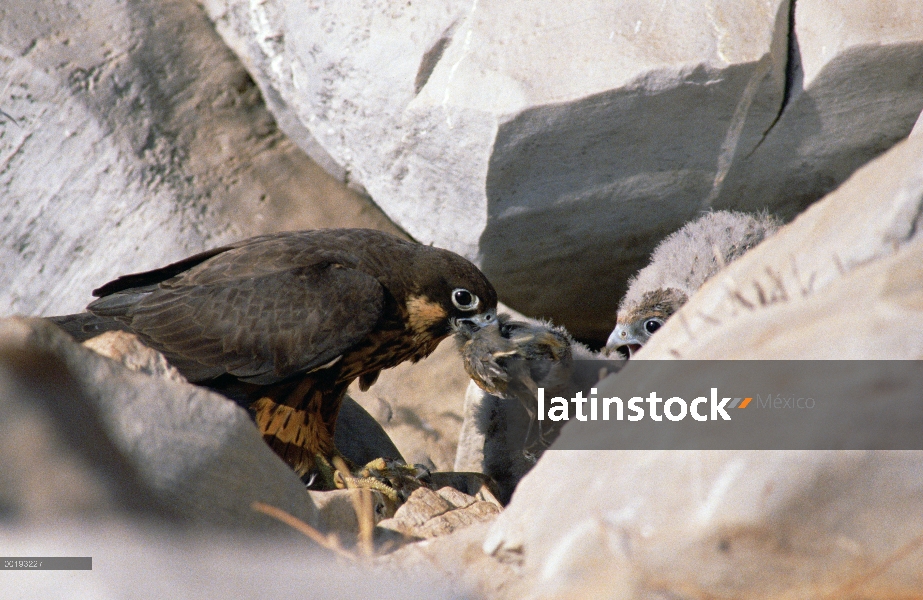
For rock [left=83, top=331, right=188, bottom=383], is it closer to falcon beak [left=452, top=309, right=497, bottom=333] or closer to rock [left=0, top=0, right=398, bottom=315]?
falcon beak [left=452, top=309, right=497, bottom=333]

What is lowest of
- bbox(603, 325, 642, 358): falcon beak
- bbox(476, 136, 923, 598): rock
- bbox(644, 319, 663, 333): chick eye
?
bbox(603, 325, 642, 358): falcon beak

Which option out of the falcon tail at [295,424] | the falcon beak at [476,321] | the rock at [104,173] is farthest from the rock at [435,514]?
the rock at [104,173]

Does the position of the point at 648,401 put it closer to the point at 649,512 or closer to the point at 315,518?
the point at 649,512

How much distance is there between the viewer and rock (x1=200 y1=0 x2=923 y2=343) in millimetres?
3350

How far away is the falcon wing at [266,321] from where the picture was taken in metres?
3.21

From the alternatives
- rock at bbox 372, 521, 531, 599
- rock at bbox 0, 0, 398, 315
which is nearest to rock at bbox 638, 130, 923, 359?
rock at bbox 372, 521, 531, 599

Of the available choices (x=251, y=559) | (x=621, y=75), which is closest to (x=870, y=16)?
(x=621, y=75)

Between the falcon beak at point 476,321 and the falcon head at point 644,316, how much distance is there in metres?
0.49

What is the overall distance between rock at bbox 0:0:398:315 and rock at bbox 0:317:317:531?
2.86 metres

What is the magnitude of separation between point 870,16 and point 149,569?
10.3 feet

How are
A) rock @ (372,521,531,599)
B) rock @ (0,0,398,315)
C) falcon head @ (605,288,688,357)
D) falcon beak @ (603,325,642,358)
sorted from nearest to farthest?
rock @ (372,521,531,599), falcon head @ (605,288,688,357), falcon beak @ (603,325,642,358), rock @ (0,0,398,315)

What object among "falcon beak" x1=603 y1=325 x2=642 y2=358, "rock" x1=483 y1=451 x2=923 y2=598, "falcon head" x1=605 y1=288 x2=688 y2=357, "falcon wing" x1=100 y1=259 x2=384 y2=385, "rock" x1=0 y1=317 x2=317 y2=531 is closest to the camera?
"rock" x1=483 y1=451 x2=923 y2=598

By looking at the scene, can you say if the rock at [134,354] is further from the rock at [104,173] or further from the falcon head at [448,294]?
the rock at [104,173]

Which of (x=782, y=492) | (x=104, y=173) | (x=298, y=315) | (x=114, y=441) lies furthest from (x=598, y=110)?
(x=104, y=173)
